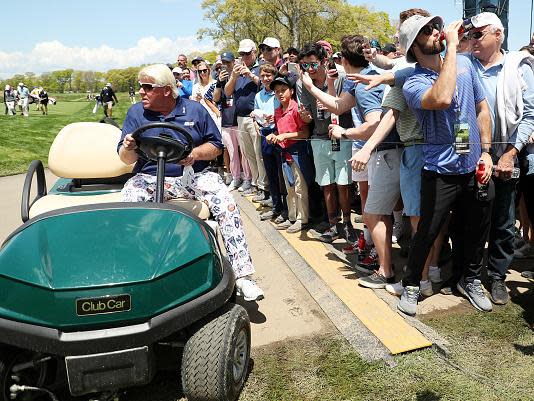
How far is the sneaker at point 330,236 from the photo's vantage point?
5.13 meters

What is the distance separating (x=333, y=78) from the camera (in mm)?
4496

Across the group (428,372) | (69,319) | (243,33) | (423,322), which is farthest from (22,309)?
(243,33)

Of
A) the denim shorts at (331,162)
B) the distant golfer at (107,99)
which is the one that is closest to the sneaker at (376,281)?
the denim shorts at (331,162)

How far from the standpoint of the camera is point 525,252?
448 cm

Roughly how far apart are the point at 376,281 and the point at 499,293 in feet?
2.79

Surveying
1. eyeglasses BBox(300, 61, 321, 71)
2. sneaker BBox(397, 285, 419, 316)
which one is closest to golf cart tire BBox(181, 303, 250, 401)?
sneaker BBox(397, 285, 419, 316)

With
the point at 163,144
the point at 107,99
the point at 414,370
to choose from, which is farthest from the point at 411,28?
the point at 107,99

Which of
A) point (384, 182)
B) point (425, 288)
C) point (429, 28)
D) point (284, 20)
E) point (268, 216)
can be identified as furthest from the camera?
point (284, 20)

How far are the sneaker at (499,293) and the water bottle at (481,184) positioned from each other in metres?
0.72

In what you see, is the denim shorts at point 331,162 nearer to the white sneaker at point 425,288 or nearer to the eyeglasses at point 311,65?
the eyeglasses at point 311,65

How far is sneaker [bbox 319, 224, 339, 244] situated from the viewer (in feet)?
16.8

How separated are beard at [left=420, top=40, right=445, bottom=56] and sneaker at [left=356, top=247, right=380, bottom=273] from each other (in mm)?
1782

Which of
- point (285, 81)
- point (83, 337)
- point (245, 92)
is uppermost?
point (285, 81)

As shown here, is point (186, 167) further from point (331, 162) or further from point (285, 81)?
point (285, 81)
